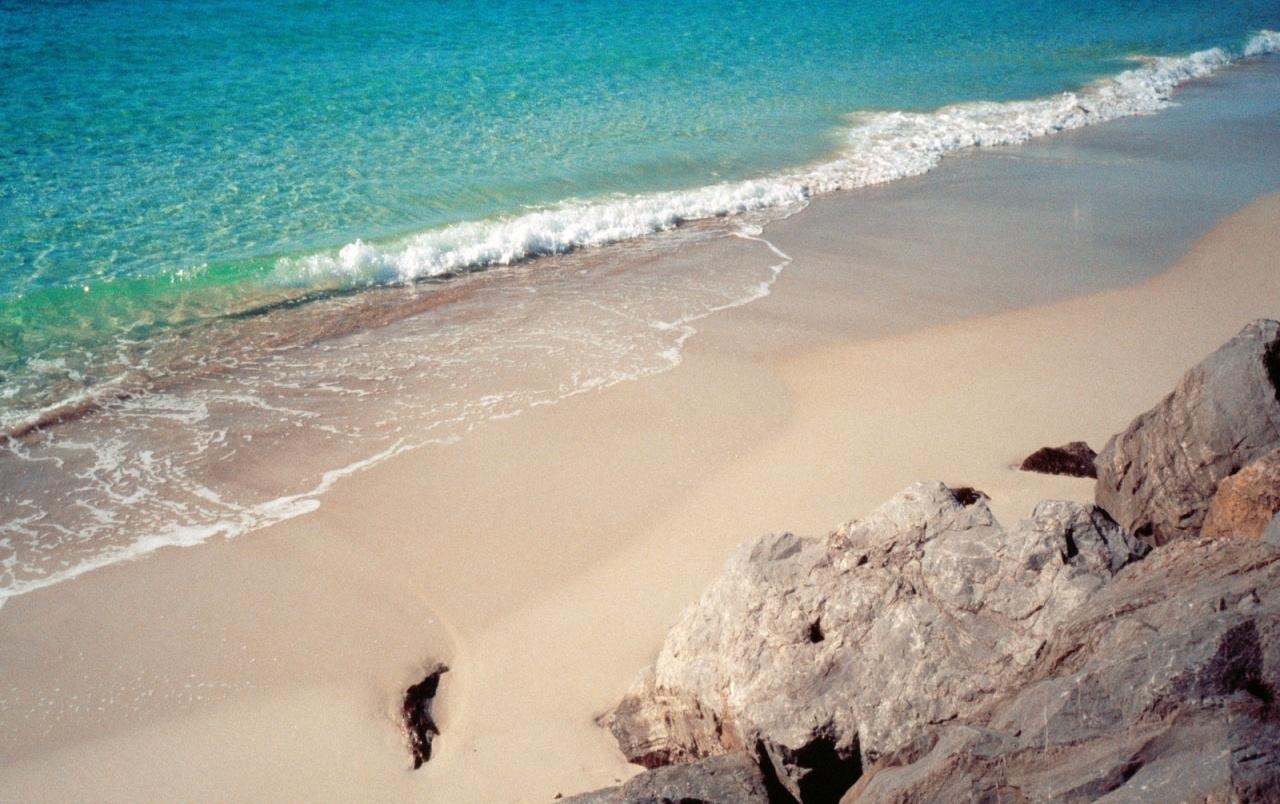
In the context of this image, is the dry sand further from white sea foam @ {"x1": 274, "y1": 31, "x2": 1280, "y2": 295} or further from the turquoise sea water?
white sea foam @ {"x1": 274, "y1": 31, "x2": 1280, "y2": 295}

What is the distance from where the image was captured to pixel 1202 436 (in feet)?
18.5

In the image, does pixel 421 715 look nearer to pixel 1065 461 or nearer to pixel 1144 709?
pixel 1144 709

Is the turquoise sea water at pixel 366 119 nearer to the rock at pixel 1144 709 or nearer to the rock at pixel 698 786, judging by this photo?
the rock at pixel 698 786

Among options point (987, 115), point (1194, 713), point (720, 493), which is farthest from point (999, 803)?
point (987, 115)

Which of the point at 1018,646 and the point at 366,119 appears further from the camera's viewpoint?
the point at 366,119

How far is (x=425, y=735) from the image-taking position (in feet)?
17.9

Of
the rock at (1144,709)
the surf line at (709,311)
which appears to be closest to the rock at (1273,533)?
the rock at (1144,709)

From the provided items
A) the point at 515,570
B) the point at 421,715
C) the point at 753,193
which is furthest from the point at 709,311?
the point at 421,715

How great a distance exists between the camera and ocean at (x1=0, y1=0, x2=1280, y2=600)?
856cm

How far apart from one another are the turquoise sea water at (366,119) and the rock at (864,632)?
7720 millimetres

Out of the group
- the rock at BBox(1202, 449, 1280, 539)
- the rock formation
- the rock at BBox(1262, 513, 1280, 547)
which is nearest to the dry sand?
the rock formation

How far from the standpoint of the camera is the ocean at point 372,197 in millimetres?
8562

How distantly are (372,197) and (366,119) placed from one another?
430cm

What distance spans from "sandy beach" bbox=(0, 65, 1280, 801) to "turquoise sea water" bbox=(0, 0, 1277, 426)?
4.24m
